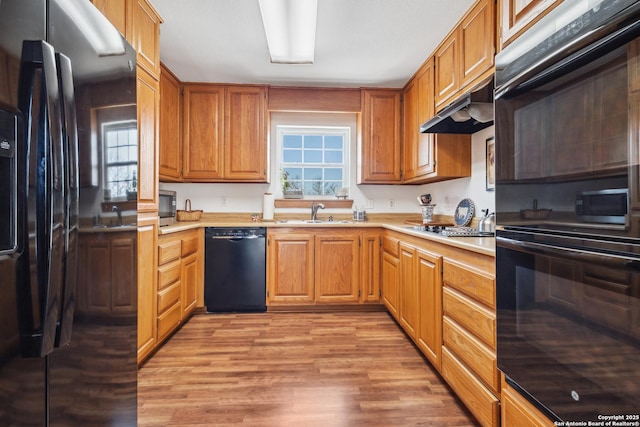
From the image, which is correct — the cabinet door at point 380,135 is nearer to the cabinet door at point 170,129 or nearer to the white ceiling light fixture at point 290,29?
the white ceiling light fixture at point 290,29

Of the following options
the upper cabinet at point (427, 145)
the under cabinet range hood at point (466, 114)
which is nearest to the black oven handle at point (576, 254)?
the under cabinet range hood at point (466, 114)

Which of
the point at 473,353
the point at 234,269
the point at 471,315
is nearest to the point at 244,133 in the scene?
the point at 234,269

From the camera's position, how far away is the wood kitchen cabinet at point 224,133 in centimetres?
312

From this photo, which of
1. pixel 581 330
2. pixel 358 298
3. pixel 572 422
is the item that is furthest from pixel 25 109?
pixel 358 298

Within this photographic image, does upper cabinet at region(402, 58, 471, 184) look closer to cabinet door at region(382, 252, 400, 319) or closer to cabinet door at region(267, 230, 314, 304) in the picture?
cabinet door at region(382, 252, 400, 319)

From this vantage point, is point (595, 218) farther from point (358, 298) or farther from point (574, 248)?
point (358, 298)

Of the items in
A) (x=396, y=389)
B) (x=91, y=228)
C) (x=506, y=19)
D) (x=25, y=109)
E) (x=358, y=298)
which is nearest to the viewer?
(x=25, y=109)

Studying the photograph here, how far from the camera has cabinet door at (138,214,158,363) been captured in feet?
6.03

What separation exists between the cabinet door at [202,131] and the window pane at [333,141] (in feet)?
4.08

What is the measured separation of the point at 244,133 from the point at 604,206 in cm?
300

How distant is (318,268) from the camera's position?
9.71 feet

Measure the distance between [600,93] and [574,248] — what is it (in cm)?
40

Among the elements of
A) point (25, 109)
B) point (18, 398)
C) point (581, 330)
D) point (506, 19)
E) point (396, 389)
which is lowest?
point (396, 389)

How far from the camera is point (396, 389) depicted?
1.72 metres
